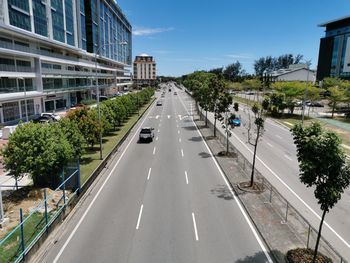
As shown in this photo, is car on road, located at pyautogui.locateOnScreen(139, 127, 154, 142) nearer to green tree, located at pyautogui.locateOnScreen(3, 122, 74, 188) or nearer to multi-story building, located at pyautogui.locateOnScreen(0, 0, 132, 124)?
multi-story building, located at pyautogui.locateOnScreen(0, 0, 132, 124)

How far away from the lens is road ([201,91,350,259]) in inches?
550

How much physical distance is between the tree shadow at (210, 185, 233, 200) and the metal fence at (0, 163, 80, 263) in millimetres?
8852

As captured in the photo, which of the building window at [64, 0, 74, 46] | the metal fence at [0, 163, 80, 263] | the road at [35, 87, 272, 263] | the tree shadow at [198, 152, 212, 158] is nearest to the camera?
the metal fence at [0, 163, 80, 263]

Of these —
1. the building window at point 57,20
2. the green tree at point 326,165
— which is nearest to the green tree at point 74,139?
the green tree at point 326,165

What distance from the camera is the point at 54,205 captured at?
1491 cm

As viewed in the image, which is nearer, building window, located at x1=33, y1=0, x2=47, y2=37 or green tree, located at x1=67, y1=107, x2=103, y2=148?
green tree, located at x1=67, y1=107, x2=103, y2=148

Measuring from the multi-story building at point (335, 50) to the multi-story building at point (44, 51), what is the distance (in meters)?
93.1

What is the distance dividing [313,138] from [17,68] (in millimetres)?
47282

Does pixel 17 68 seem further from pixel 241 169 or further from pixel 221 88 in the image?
pixel 241 169

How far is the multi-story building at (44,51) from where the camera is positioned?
143 feet

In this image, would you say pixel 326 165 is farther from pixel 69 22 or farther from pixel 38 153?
pixel 69 22

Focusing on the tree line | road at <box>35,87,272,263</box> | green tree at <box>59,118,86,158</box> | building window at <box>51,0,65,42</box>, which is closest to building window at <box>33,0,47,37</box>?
building window at <box>51,0,65,42</box>

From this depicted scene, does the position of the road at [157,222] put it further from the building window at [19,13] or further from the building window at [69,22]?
the building window at [69,22]

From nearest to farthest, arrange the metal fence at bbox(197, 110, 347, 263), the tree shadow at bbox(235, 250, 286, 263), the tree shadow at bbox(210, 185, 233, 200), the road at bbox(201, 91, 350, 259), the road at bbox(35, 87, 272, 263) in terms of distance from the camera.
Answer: the tree shadow at bbox(235, 250, 286, 263) < the road at bbox(35, 87, 272, 263) < the metal fence at bbox(197, 110, 347, 263) < the road at bbox(201, 91, 350, 259) < the tree shadow at bbox(210, 185, 233, 200)
